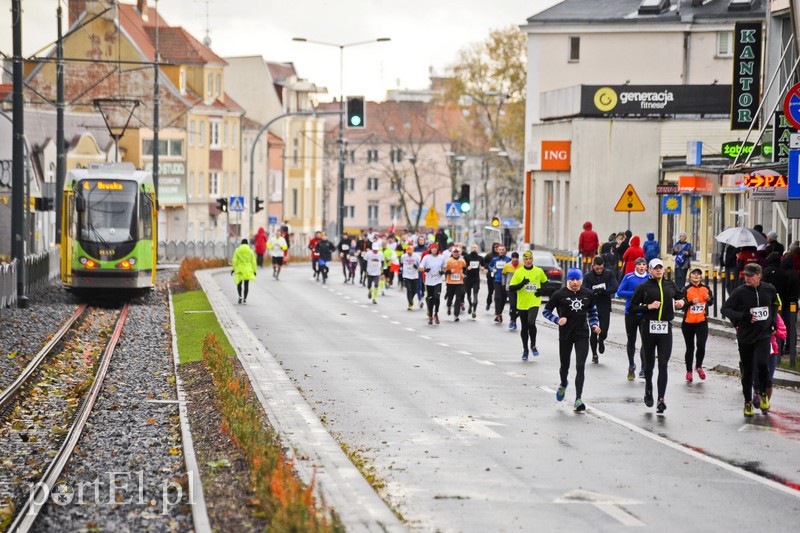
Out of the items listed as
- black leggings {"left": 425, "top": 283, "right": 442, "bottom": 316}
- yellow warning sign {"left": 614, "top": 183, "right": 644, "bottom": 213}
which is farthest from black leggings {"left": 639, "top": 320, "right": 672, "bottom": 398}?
yellow warning sign {"left": 614, "top": 183, "right": 644, "bottom": 213}

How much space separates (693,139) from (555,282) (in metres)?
11.8

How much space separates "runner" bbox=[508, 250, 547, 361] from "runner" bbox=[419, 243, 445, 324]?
6806mm

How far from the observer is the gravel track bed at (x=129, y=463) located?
10.8 m

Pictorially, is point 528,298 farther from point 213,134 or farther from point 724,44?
point 213,134

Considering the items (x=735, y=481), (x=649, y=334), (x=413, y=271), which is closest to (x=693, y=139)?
(x=413, y=271)

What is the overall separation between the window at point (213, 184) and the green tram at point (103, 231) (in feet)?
166

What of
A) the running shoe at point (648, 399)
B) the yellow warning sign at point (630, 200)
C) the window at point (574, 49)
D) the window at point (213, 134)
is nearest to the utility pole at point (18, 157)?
the yellow warning sign at point (630, 200)

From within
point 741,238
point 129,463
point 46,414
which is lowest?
point 46,414

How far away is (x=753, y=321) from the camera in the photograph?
53.5 feet

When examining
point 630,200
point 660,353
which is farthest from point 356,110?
point 660,353

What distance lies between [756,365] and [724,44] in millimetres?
46929

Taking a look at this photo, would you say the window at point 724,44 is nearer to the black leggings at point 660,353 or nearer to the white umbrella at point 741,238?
the white umbrella at point 741,238

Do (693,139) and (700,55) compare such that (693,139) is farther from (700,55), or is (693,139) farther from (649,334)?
(649,334)

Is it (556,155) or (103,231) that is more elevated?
(556,155)
